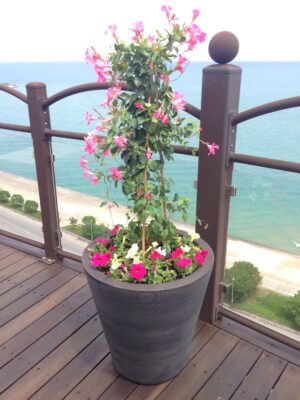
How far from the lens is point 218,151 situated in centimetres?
167

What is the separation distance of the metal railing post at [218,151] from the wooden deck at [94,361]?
0.28 m

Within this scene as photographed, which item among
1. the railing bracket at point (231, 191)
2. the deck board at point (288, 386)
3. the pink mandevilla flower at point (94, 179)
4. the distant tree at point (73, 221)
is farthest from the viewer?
the distant tree at point (73, 221)

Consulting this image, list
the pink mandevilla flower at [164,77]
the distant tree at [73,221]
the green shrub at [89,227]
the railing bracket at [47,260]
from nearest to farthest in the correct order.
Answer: the pink mandevilla flower at [164,77], the railing bracket at [47,260], the green shrub at [89,227], the distant tree at [73,221]

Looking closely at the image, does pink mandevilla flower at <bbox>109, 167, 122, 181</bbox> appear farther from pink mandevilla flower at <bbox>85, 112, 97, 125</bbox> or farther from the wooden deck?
the wooden deck

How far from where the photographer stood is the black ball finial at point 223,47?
153 cm

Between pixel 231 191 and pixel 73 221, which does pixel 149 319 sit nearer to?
pixel 231 191

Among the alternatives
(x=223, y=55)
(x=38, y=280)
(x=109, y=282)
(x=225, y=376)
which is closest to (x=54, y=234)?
(x=38, y=280)

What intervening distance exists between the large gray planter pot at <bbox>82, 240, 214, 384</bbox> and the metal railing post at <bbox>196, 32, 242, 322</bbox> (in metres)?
0.25

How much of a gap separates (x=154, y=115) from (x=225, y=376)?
126cm

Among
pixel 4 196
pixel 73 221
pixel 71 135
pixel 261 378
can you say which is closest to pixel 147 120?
pixel 71 135

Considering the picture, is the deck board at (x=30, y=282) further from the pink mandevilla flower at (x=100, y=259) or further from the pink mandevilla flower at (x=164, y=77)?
the pink mandevilla flower at (x=164, y=77)

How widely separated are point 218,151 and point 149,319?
847 millimetres

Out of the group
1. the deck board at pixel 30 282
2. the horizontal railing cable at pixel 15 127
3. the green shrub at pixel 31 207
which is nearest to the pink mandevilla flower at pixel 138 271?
the deck board at pixel 30 282

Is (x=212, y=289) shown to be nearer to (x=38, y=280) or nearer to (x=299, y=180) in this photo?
(x=299, y=180)
